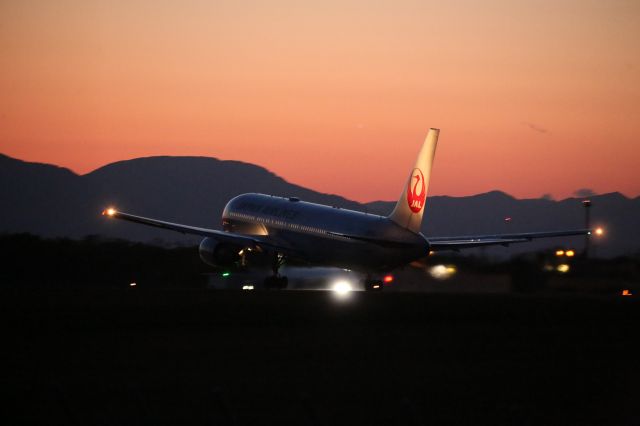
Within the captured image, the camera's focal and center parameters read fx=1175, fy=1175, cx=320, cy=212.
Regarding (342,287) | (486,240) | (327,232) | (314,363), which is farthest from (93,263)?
(314,363)

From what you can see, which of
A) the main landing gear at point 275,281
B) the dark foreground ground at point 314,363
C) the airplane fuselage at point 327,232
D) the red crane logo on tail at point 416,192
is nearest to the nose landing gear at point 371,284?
the airplane fuselage at point 327,232

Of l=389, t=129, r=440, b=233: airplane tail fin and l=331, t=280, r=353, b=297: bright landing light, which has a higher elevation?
l=389, t=129, r=440, b=233: airplane tail fin

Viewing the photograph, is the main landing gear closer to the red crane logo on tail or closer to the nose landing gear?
the nose landing gear

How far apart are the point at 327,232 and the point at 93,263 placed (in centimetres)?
1497

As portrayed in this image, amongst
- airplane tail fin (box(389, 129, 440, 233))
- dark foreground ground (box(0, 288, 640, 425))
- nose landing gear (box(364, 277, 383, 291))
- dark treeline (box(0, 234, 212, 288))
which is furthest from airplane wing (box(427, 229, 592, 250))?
dark foreground ground (box(0, 288, 640, 425))

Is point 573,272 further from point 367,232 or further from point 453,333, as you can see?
point 453,333

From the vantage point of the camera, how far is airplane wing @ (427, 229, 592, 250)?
60094 millimetres

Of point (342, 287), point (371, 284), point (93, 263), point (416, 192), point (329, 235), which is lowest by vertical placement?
point (342, 287)

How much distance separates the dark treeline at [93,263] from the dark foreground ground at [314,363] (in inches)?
696

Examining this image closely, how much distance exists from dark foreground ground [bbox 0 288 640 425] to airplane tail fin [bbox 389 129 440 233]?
940cm

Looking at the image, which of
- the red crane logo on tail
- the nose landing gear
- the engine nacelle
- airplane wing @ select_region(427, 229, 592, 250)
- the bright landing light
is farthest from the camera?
the engine nacelle

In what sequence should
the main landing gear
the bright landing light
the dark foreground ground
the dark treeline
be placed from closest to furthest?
the dark foreground ground
the bright landing light
the main landing gear
the dark treeline

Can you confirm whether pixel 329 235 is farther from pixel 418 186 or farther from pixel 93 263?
pixel 93 263

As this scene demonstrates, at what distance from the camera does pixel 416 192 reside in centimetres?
5359
